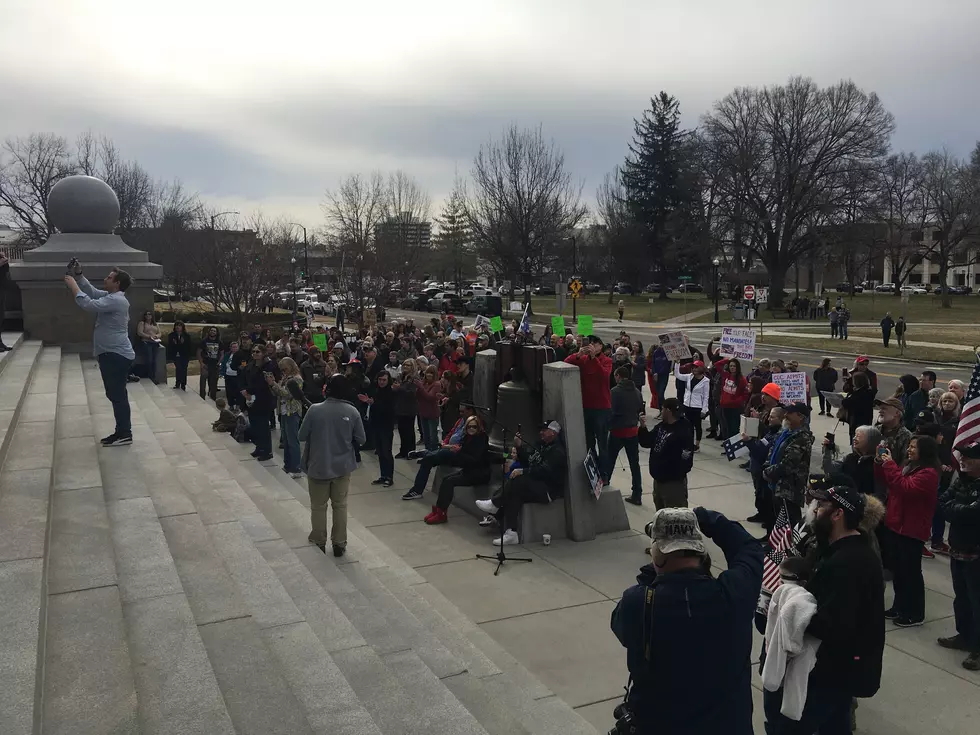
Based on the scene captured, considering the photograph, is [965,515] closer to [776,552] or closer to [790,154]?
[776,552]

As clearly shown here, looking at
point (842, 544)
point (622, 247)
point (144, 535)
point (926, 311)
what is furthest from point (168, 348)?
point (622, 247)

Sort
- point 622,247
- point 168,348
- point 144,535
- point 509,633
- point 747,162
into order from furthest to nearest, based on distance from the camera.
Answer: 1. point 622,247
2. point 747,162
3. point 168,348
4. point 509,633
5. point 144,535

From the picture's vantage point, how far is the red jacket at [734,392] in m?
12.9

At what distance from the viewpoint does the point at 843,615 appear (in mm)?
3820

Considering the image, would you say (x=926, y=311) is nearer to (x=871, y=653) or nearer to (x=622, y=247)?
(x=622, y=247)

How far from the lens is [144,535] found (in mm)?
5422

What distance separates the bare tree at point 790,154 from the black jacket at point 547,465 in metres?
53.7

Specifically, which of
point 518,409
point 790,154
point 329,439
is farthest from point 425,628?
point 790,154

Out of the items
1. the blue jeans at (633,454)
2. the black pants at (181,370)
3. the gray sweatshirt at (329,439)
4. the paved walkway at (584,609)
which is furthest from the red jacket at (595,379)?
the black pants at (181,370)

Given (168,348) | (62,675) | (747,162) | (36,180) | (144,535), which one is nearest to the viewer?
(62,675)

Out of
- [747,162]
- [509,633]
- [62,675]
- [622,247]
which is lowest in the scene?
[509,633]

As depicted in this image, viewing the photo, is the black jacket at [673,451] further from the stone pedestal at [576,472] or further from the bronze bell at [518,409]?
the bronze bell at [518,409]

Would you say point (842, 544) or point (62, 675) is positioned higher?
point (842, 544)

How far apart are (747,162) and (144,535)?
58.7 meters
